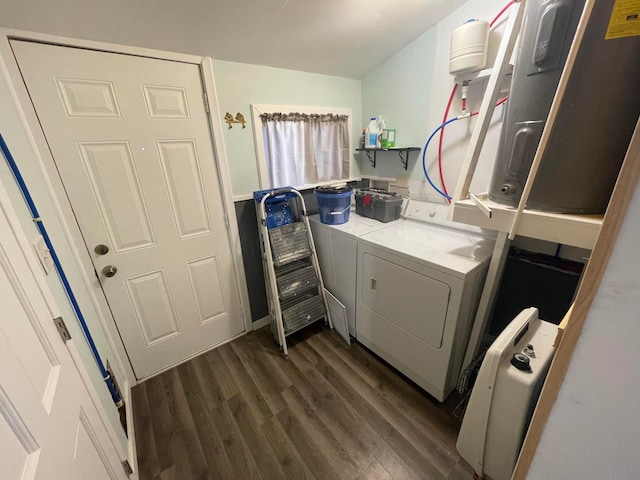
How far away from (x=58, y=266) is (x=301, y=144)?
5.78ft

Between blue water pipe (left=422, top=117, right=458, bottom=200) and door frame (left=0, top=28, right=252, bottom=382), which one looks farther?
blue water pipe (left=422, top=117, right=458, bottom=200)

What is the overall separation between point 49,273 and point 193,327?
1.14 metres

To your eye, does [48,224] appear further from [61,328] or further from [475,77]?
[475,77]

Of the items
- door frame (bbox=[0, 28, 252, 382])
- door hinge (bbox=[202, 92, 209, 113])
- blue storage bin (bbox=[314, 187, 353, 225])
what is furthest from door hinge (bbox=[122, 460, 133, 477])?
door hinge (bbox=[202, 92, 209, 113])

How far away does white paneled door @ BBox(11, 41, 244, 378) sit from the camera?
4.22 feet

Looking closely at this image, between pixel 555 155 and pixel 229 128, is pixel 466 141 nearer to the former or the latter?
pixel 555 155

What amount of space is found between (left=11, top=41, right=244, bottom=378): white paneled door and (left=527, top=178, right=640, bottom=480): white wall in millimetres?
1932

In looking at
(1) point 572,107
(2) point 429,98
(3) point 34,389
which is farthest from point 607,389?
(2) point 429,98

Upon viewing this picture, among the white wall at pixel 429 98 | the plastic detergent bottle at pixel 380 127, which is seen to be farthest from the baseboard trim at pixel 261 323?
the plastic detergent bottle at pixel 380 127

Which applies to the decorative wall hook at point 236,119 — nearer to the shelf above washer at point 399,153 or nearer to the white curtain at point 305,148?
the white curtain at point 305,148

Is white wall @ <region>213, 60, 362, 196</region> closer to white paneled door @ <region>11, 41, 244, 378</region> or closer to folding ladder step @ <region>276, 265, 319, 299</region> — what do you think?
white paneled door @ <region>11, 41, 244, 378</region>

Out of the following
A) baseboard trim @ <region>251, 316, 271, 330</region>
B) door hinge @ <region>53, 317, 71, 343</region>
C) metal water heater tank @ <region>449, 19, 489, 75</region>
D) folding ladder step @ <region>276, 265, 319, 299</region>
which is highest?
metal water heater tank @ <region>449, 19, 489, 75</region>

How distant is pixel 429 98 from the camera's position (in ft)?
6.17

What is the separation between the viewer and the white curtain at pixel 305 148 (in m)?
2.04
